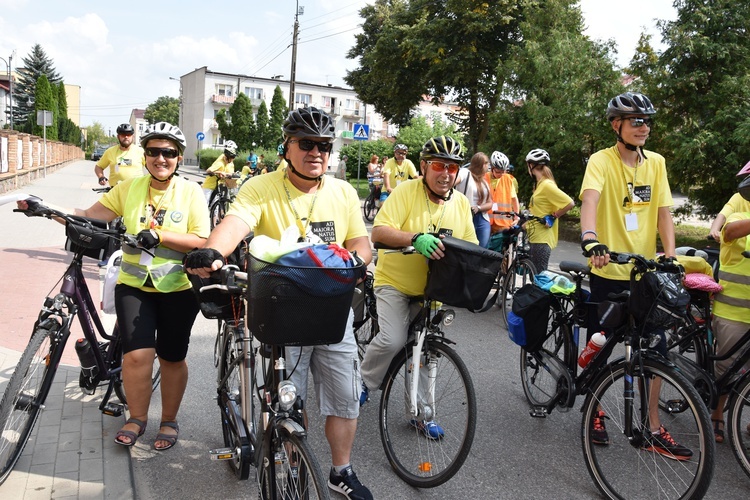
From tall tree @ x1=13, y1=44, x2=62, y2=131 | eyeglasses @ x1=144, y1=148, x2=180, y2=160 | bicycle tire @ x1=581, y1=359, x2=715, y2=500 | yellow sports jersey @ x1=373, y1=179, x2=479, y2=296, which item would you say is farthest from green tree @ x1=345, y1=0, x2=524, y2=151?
tall tree @ x1=13, y1=44, x2=62, y2=131

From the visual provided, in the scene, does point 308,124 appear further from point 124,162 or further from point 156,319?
point 124,162

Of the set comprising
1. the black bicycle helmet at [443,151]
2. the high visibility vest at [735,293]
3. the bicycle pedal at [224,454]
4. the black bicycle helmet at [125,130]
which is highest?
the black bicycle helmet at [125,130]

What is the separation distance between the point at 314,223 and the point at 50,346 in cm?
166

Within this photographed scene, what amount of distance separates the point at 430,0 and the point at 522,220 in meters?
23.5

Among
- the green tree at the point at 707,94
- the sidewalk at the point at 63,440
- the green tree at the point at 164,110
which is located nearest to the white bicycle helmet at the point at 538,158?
the sidewalk at the point at 63,440

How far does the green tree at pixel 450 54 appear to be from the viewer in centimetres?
2620

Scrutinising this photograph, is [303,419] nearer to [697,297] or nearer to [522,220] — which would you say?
[697,297]

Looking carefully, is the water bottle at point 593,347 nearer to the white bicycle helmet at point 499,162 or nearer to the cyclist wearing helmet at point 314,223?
the cyclist wearing helmet at point 314,223

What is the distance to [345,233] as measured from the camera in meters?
3.40

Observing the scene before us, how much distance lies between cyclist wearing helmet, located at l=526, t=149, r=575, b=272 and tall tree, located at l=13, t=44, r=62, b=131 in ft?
258

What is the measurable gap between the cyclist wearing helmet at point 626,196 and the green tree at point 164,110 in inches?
4732

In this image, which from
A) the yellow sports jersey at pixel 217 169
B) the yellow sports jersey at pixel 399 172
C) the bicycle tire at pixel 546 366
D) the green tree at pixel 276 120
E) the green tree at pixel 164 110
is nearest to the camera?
the bicycle tire at pixel 546 366

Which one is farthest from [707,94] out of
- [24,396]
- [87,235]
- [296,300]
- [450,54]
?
[450,54]

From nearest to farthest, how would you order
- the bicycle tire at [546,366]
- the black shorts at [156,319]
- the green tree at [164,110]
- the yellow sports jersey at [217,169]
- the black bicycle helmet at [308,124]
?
the black bicycle helmet at [308,124], the black shorts at [156,319], the bicycle tire at [546,366], the yellow sports jersey at [217,169], the green tree at [164,110]
